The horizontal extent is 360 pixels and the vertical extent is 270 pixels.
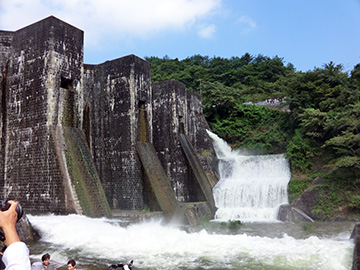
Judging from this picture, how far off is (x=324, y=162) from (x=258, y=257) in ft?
33.5

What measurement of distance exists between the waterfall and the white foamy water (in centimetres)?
624

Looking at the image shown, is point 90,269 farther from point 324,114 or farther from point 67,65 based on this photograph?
point 324,114

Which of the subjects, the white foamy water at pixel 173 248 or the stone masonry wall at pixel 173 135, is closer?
the white foamy water at pixel 173 248

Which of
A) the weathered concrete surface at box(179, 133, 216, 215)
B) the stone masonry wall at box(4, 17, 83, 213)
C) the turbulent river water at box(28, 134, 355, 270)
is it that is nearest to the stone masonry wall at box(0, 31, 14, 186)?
the stone masonry wall at box(4, 17, 83, 213)

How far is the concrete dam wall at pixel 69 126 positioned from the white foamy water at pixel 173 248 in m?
1.25

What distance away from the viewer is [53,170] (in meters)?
9.78

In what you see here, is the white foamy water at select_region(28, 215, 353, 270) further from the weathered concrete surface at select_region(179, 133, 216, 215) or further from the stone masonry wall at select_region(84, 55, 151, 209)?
the weathered concrete surface at select_region(179, 133, 216, 215)

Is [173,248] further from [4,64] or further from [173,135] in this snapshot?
[4,64]

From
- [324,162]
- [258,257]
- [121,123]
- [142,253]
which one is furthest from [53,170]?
[324,162]

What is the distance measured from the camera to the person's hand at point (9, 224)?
170 centimetres

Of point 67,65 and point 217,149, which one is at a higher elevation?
point 67,65

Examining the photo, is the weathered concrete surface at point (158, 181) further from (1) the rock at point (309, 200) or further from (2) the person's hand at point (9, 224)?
(2) the person's hand at point (9, 224)

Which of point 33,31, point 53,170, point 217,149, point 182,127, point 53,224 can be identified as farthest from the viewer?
point 217,149

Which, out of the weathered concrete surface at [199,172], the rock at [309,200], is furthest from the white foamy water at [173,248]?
the rock at [309,200]
